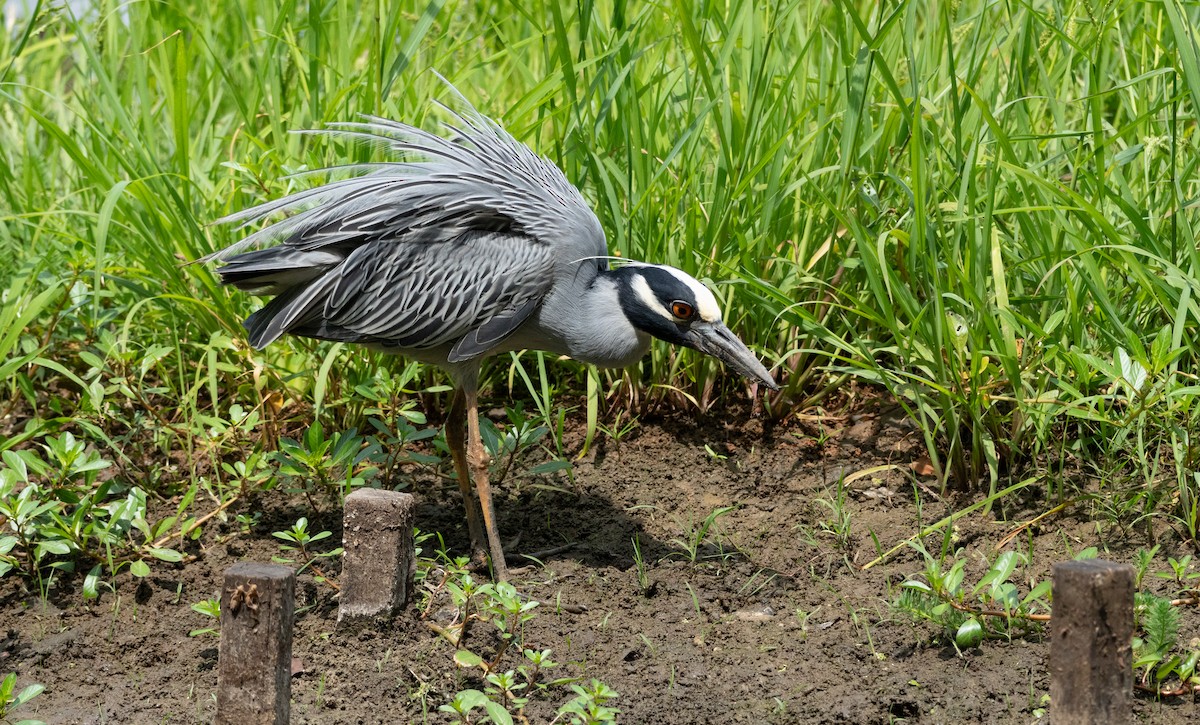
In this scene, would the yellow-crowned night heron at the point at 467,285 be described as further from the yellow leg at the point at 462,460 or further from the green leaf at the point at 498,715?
the green leaf at the point at 498,715

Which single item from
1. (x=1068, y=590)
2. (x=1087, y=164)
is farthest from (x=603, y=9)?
(x=1068, y=590)

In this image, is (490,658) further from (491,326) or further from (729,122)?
(729,122)

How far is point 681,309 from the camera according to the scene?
12.1 feet

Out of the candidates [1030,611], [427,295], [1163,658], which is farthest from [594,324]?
[1163,658]

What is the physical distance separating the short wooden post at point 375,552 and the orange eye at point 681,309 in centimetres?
104

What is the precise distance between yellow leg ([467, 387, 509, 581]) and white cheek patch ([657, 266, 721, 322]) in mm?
752

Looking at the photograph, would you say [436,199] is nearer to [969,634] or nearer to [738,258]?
[738,258]

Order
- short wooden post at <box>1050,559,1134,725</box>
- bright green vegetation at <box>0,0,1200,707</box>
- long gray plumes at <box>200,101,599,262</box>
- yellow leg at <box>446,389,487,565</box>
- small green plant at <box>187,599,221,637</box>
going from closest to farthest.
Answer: short wooden post at <box>1050,559,1134,725</box> → small green plant at <box>187,599,221,637</box> → bright green vegetation at <box>0,0,1200,707</box> → long gray plumes at <box>200,101,599,262</box> → yellow leg at <box>446,389,487,565</box>

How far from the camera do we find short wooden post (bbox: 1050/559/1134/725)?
230 cm

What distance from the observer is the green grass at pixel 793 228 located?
3.60 m

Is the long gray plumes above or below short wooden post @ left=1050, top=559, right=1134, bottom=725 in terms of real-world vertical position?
above

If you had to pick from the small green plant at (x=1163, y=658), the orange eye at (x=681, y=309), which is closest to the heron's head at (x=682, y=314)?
the orange eye at (x=681, y=309)

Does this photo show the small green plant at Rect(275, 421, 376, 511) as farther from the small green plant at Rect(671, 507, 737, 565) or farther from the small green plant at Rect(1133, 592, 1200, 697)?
the small green plant at Rect(1133, 592, 1200, 697)

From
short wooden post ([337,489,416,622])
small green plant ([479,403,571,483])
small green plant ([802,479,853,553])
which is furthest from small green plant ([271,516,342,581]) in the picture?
small green plant ([802,479,853,553])
